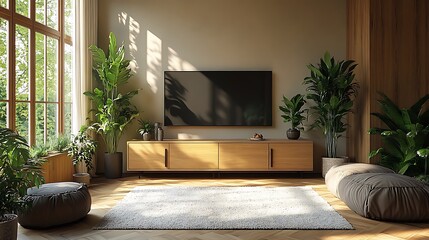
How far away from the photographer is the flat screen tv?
5.96m

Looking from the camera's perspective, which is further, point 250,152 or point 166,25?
point 166,25

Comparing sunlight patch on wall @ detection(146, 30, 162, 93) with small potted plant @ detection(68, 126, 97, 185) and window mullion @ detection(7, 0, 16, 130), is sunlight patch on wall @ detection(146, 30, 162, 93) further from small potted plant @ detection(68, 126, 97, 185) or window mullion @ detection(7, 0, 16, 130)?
window mullion @ detection(7, 0, 16, 130)

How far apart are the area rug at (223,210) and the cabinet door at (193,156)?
0.75 m

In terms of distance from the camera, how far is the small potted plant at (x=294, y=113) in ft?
18.6

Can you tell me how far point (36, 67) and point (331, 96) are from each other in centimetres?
385

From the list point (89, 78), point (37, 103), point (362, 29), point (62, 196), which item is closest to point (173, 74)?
point (89, 78)

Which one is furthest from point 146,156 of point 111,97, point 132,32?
point 132,32

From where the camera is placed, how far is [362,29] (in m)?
5.32

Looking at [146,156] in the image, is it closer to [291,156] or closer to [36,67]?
[36,67]

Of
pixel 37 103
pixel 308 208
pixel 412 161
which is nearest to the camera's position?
pixel 308 208

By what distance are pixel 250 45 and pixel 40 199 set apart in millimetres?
3926

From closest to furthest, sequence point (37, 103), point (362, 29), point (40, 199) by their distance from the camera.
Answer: point (40, 199) → point (37, 103) → point (362, 29)

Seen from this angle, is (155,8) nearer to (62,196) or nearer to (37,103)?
Answer: (37,103)

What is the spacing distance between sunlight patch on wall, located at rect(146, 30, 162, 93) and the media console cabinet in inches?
40.3
